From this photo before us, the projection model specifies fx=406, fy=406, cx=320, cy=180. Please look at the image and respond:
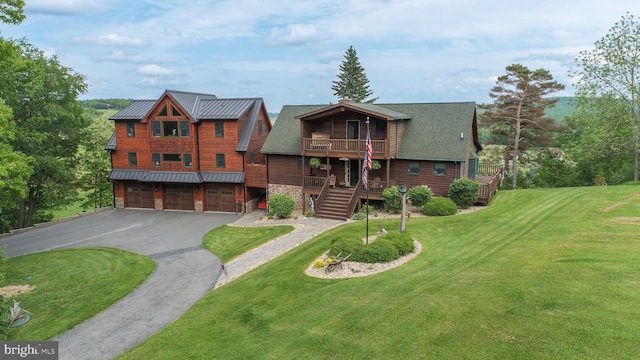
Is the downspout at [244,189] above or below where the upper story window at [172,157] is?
below

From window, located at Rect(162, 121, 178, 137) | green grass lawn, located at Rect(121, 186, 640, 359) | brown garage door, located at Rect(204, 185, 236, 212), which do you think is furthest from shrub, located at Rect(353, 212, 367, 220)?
window, located at Rect(162, 121, 178, 137)

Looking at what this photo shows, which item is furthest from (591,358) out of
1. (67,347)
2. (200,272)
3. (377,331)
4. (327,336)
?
(200,272)

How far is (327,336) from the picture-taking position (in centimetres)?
1054

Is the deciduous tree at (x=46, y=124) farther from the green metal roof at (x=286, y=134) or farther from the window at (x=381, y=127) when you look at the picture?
the window at (x=381, y=127)

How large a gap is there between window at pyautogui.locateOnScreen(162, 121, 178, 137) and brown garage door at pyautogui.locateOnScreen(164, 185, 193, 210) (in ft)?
14.3

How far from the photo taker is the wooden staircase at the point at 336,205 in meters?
25.9

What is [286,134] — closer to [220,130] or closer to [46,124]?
[220,130]

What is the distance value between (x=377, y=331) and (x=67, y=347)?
10.1 m

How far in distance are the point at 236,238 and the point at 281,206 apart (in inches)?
166

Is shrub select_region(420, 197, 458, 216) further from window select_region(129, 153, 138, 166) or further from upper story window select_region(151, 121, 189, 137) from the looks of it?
window select_region(129, 153, 138, 166)

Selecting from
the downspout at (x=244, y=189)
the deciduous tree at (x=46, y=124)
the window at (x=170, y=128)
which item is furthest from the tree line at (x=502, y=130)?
the downspout at (x=244, y=189)

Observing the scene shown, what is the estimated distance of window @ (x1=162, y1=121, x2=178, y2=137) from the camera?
→ 3266 cm

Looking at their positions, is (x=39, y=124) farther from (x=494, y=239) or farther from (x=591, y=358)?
(x=591, y=358)

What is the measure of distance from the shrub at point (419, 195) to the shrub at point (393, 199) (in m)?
0.75
